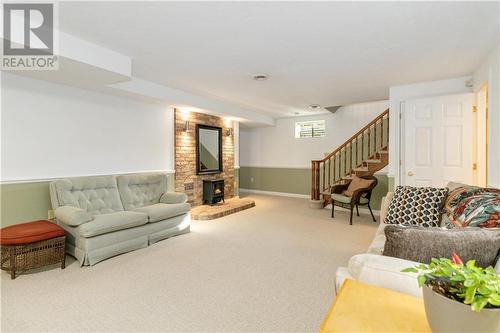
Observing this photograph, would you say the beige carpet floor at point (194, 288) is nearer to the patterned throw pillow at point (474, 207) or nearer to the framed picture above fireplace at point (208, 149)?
the patterned throw pillow at point (474, 207)

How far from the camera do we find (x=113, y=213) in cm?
357

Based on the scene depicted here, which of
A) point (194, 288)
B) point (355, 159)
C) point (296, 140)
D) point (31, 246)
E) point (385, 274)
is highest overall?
point (296, 140)

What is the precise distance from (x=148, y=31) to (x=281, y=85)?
2454mm

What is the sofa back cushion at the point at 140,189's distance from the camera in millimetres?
4207

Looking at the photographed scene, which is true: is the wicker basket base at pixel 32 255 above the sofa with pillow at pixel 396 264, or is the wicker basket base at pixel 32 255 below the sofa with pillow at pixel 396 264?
below

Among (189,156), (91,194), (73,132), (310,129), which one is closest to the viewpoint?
(91,194)

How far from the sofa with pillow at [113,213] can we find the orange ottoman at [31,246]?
19 cm

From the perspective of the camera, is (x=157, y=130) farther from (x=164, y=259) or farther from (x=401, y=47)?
(x=401, y=47)

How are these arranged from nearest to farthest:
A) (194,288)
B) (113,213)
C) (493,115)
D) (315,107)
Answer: (194,288) < (493,115) < (113,213) < (315,107)

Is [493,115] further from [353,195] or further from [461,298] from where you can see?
[461,298]

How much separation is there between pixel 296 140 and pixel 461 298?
293 inches

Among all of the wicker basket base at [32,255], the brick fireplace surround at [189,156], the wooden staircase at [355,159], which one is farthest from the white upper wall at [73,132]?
the wooden staircase at [355,159]

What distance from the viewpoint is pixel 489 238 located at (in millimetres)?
1349

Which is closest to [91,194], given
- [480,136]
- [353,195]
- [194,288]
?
[194,288]
